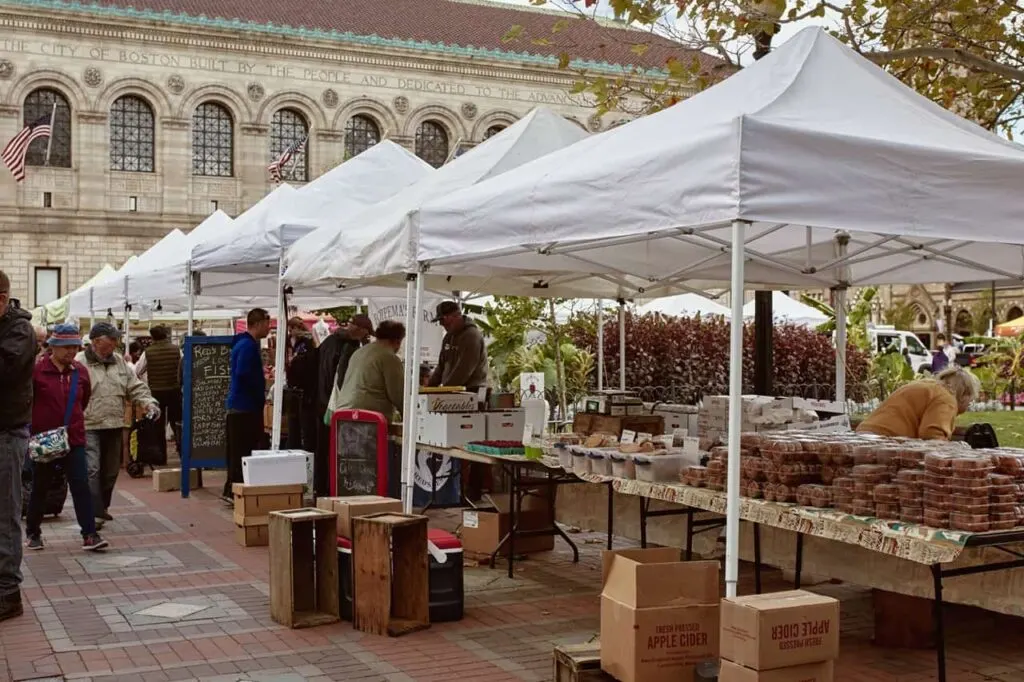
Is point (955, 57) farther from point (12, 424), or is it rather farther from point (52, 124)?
A: point (52, 124)

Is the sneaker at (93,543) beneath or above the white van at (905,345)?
beneath

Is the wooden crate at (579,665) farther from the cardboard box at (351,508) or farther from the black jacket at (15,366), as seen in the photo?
the black jacket at (15,366)

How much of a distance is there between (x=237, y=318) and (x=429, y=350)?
527 inches

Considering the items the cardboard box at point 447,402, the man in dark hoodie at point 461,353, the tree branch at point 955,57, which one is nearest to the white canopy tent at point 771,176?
the cardboard box at point 447,402

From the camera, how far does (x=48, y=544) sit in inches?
424

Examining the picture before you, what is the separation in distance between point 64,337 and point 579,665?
5.53m

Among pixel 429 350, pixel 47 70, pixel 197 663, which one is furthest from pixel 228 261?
pixel 47 70

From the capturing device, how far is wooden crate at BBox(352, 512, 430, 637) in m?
7.41

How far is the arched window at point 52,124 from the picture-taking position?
45000mm

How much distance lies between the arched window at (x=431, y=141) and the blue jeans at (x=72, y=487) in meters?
42.1

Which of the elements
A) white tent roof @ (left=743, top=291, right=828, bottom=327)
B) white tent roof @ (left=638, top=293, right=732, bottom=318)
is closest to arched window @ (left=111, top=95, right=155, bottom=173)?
white tent roof @ (left=743, top=291, right=828, bottom=327)

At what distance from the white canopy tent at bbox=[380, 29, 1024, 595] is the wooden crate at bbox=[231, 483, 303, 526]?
12.2 feet

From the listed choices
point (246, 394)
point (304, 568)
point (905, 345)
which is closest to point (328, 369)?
point (246, 394)

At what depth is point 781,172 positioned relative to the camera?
5652mm
